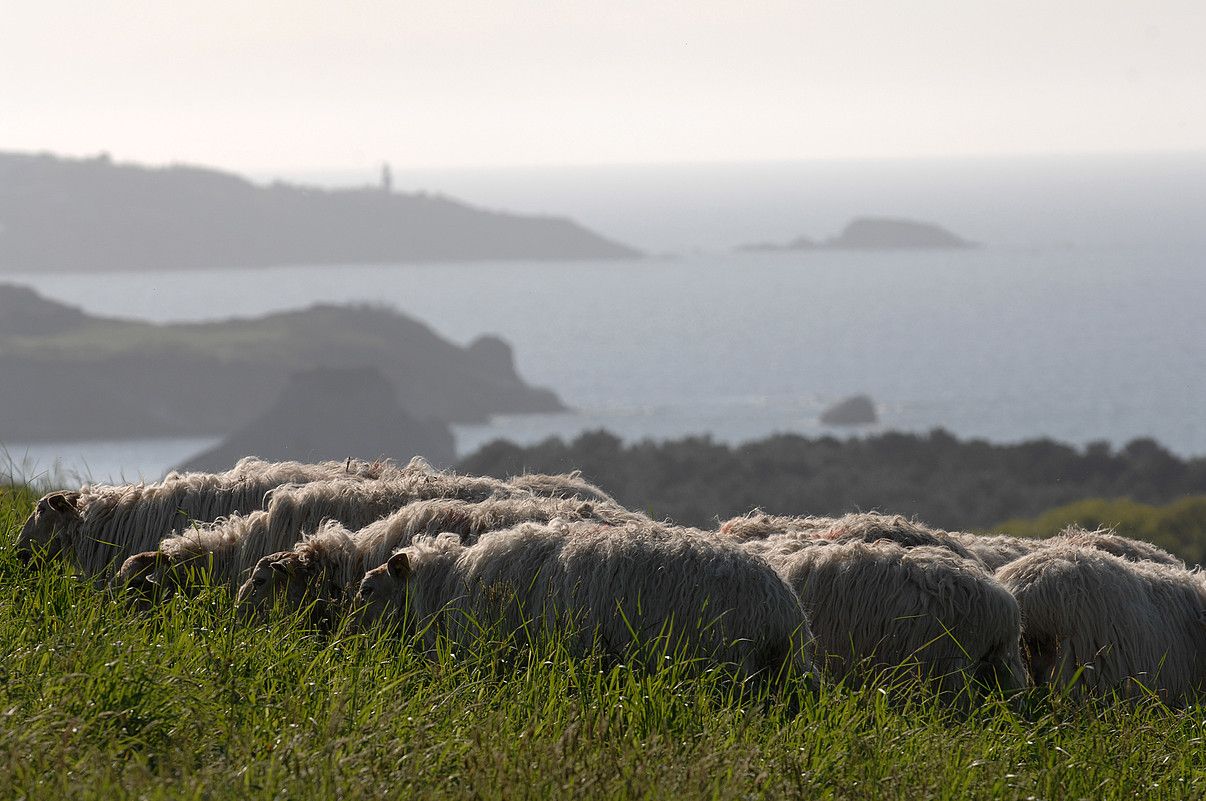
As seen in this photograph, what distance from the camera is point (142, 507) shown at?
7648mm

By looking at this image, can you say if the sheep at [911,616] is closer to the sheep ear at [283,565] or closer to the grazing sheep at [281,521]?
the grazing sheep at [281,521]

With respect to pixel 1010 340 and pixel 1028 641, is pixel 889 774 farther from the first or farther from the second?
pixel 1010 340

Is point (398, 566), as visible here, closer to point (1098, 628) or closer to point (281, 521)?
point (281, 521)

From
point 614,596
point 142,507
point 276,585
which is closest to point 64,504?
point 142,507

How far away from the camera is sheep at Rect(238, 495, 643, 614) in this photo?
6.18 metres

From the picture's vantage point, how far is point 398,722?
4465 millimetres

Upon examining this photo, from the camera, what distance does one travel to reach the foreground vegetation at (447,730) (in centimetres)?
399

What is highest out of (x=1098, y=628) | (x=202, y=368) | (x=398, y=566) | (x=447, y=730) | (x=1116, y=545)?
(x=398, y=566)

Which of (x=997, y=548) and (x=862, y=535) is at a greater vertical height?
(x=862, y=535)

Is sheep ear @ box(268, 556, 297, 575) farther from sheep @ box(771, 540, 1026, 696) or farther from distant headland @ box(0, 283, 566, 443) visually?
distant headland @ box(0, 283, 566, 443)

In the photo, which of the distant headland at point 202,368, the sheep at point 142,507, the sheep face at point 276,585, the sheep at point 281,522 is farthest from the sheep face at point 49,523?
the distant headland at point 202,368

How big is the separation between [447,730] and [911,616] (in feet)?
8.50

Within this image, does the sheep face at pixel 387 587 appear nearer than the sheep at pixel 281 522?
Yes

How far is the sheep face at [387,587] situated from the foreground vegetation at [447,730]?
0.93 ft
